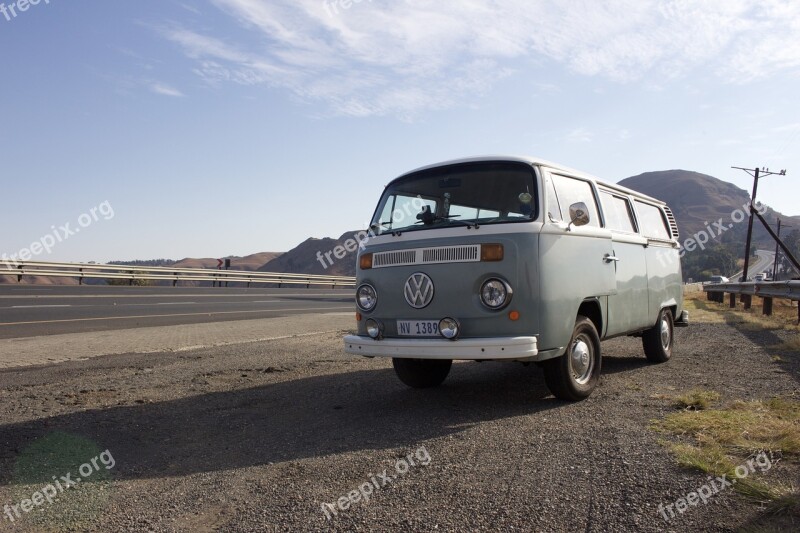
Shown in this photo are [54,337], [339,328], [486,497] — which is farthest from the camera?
[339,328]

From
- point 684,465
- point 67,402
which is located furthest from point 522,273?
point 67,402

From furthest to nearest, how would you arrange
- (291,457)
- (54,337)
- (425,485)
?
(54,337) < (291,457) < (425,485)

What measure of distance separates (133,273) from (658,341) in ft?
95.1

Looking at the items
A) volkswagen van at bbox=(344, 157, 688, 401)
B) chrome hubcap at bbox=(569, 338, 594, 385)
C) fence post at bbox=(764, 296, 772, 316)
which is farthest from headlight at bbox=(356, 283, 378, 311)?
fence post at bbox=(764, 296, 772, 316)

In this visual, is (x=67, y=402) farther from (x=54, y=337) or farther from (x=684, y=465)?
(x=54, y=337)

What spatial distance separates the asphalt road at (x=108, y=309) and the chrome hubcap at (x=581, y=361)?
1054 cm

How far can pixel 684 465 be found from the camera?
347cm

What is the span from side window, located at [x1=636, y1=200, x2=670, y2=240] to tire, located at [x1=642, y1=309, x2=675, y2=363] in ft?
3.48

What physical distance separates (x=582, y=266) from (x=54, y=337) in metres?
9.75

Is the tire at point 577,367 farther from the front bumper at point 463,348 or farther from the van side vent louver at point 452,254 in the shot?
the van side vent louver at point 452,254

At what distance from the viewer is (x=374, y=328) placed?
5461 mm

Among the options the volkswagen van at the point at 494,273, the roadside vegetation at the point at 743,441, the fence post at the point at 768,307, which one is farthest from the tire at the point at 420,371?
the fence post at the point at 768,307

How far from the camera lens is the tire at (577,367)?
5266 mm

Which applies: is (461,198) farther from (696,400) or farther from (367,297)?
(696,400)
